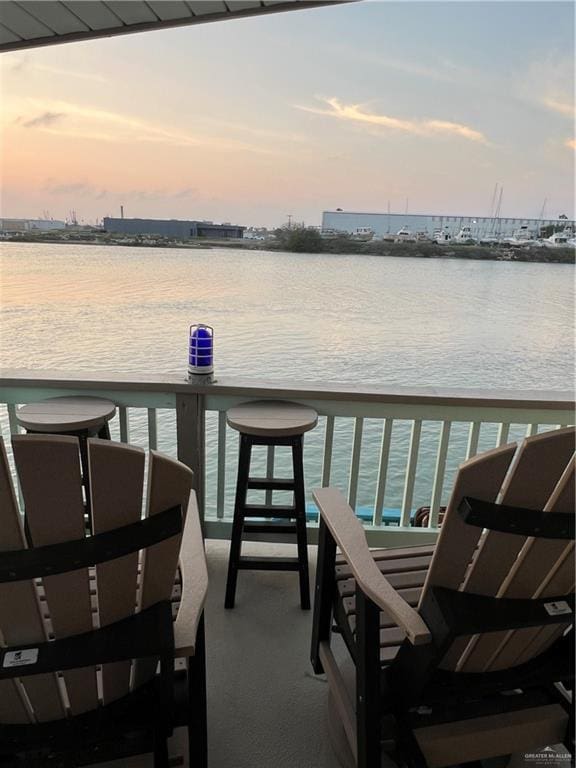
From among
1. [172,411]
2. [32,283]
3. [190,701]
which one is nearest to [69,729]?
[190,701]

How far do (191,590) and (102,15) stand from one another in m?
2.50

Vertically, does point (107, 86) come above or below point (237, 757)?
above

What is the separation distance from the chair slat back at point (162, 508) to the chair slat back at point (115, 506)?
0.02m

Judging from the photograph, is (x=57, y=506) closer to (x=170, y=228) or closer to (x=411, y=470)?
(x=411, y=470)

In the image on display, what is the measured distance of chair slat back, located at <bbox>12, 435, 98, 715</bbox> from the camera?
0.77 metres

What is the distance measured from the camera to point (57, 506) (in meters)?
0.82

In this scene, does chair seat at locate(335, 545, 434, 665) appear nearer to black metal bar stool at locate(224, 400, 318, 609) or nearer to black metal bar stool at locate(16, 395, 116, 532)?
black metal bar stool at locate(224, 400, 318, 609)

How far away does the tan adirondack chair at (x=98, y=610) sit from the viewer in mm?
813

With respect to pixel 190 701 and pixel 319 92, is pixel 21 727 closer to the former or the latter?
pixel 190 701

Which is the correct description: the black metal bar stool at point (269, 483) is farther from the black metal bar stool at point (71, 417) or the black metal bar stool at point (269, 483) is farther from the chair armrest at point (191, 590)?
the chair armrest at point (191, 590)

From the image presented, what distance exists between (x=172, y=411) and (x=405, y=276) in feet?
12.9

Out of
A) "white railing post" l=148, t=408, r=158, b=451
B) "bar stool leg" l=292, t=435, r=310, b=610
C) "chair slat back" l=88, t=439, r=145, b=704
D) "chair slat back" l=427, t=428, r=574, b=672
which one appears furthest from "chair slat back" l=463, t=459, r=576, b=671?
"white railing post" l=148, t=408, r=158, b=451

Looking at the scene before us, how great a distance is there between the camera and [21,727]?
3.55 feet

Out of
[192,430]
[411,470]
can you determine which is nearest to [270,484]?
[192,430]
